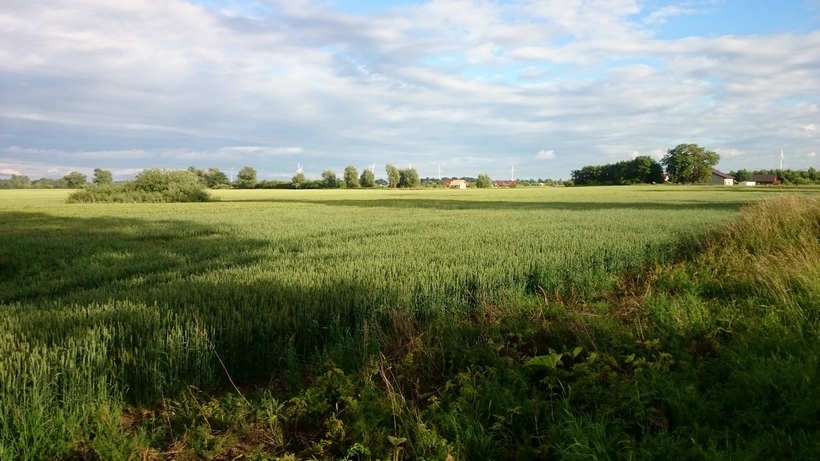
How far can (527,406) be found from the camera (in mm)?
3857

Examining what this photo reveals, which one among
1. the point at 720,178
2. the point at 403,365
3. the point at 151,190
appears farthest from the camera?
the point at 720,178

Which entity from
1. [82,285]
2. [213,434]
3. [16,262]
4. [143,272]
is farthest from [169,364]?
[16,262]

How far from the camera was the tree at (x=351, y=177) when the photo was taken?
434 ft

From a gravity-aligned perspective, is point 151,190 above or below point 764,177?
below

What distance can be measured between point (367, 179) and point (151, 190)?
90249 mm

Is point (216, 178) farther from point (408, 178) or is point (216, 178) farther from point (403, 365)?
point (403, 365)

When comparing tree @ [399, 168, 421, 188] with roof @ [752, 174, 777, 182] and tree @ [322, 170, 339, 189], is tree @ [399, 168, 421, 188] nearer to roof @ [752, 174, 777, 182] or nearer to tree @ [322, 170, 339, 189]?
tree @ [322, 170, 339, 189]

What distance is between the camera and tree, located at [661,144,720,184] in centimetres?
12162

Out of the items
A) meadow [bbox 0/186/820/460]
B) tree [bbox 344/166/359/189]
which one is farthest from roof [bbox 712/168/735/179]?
meadow [bbox 0/186/820/460]

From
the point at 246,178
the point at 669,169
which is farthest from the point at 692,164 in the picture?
the point at 246,178

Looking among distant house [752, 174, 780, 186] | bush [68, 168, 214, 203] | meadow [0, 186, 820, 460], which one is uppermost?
distant house [752, 174, 780, 186]

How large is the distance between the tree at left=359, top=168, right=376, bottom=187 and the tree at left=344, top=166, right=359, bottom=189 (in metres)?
3.54

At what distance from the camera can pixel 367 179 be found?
136875mm

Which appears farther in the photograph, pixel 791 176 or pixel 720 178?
pixel 720 178
